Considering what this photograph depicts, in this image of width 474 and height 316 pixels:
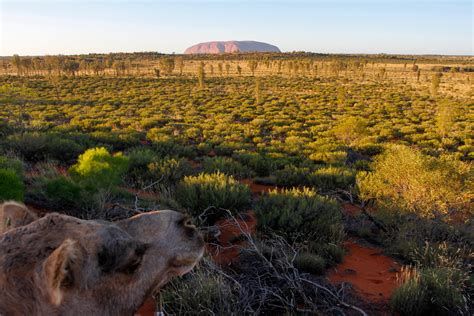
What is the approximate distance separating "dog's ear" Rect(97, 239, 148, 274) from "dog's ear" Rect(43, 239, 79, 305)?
0.16 m

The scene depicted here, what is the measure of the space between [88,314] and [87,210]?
5.15m

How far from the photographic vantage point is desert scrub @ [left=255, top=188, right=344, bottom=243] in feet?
21.4

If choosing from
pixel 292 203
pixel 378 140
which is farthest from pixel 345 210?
pixel 378 140

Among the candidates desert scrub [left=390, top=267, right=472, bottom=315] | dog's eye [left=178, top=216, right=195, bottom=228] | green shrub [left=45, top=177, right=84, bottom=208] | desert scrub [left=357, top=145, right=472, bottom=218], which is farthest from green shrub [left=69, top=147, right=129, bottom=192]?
desert scrub [left=357, top=145, right=472, bottom=218]

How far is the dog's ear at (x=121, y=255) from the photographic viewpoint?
144 cm

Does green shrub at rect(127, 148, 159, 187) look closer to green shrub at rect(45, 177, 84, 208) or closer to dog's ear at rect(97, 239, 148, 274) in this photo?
green shrub at rect(45, 177, 84, 208)

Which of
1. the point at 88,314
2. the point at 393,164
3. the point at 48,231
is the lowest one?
the point at 393,164

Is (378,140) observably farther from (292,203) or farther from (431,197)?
(292,203)

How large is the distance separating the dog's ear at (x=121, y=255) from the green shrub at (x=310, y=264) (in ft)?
13.3

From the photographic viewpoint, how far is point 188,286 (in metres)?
4.29

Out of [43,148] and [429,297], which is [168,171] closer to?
[43,148]

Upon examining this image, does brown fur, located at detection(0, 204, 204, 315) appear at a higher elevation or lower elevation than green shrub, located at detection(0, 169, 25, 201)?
higher

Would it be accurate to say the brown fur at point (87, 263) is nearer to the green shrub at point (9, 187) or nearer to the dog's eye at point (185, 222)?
the dog's eye at point (185, 222)

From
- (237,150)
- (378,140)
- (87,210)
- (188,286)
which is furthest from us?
(378,140)
